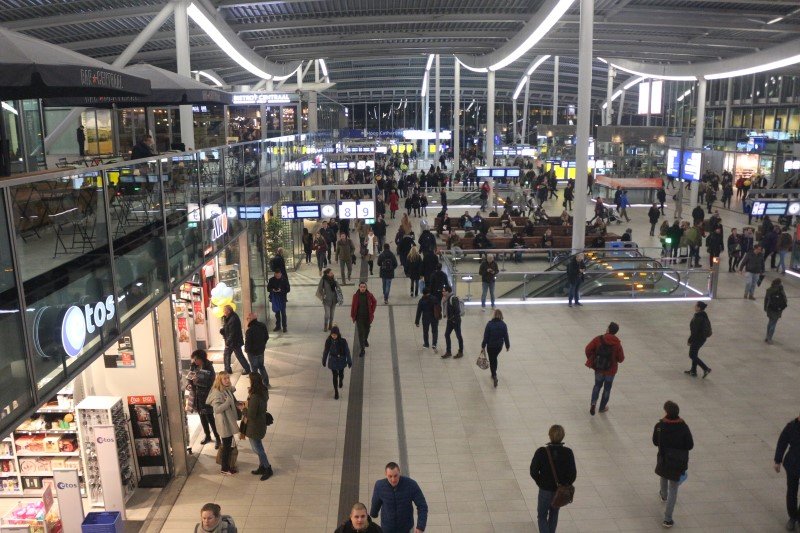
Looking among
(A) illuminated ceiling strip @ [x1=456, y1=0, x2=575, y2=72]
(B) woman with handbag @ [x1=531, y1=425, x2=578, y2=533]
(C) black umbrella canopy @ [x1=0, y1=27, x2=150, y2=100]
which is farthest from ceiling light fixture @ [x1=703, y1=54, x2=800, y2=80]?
(C) black umbrella canopy @ [x1=0, y1=27, x2=150, y2=100]

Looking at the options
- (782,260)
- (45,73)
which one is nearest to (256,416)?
(45,73)

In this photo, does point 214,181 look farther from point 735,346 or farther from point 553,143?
point 553,143

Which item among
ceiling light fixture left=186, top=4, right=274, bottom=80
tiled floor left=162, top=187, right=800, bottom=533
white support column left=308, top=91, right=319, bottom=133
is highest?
ceiling light fixture left=186, top=4, right=274, bottom=80

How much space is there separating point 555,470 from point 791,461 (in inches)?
106

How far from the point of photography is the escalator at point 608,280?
57.2ft

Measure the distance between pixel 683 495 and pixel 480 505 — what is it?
7.87 ft

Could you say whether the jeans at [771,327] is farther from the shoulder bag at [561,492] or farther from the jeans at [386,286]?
the shoulder bag at [561,492]

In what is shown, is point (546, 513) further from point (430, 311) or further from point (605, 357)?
point (430, 311)

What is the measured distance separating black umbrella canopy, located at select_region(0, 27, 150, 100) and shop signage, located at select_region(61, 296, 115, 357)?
1.84 meters

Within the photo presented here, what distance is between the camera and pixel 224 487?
8.47 m

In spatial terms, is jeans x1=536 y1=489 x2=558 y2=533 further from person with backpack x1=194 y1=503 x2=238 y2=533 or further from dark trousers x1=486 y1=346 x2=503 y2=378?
dark trousers x1=486 y1=346 x2=503 y2=378

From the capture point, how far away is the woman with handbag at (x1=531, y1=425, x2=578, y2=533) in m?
6.62

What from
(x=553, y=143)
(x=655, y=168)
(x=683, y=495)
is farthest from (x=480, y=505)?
(x=553, y=143)

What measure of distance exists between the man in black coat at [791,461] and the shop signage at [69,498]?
7190 mm
